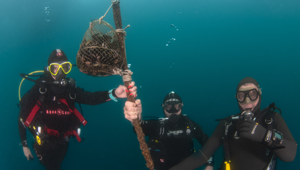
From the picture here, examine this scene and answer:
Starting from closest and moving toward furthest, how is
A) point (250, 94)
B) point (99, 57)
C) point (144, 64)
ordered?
point (99, 57) < point (250, 94) < point (144, 64)

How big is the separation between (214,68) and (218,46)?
5.71 m

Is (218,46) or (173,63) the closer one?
(173,63)

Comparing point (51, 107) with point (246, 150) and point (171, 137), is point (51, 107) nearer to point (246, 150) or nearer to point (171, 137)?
point (171, 137)

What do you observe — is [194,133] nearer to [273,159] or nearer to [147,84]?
[273,159]

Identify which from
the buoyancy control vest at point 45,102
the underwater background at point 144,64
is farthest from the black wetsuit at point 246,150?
the underwater background at point 144,64

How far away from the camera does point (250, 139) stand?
5.77ft

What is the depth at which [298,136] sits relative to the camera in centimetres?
1387

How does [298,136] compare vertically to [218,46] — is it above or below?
below

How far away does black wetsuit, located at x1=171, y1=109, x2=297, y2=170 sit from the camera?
1774 millimetres

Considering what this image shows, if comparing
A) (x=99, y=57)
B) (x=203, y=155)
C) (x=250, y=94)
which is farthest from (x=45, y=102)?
(x=250, y=94)

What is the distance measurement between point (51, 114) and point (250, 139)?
4.59m

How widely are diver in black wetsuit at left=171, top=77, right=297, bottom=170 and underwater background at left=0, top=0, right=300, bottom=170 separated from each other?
1011 cm

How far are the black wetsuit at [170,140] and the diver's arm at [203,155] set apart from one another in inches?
49.9

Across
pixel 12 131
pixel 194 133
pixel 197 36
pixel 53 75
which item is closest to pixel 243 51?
pixel 197 36
